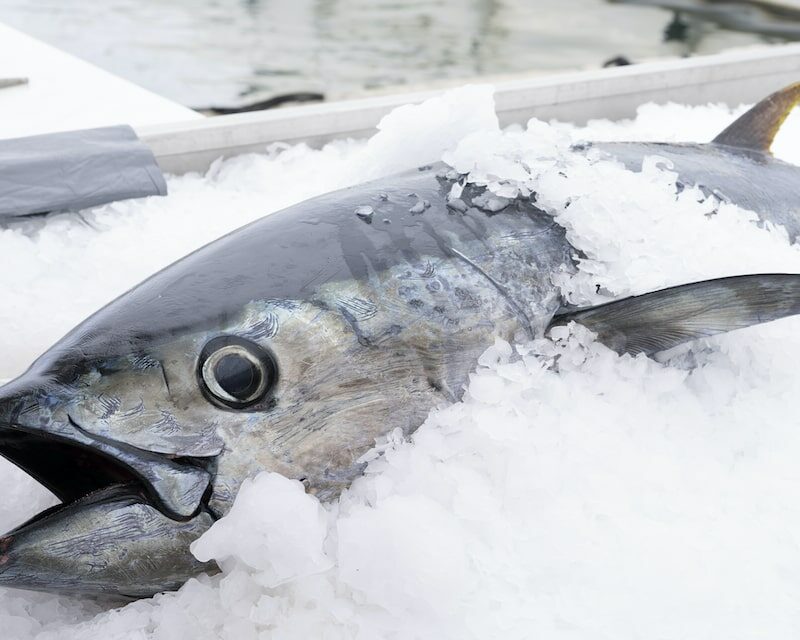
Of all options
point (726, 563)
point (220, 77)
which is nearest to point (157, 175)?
point (726, 563)

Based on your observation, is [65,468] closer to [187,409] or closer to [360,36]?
[187,409]

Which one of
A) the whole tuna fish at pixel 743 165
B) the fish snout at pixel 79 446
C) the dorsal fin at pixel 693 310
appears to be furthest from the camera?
the whole tuna fish at pixel 743 165

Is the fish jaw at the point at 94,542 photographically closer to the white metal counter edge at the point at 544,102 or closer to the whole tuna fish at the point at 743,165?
the whole tuna fish at the point at 743,165

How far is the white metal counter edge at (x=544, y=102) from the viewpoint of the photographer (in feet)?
10.2

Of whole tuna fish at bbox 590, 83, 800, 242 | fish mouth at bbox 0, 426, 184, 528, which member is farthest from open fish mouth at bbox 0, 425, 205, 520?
whole tuna fish at bbox 590, 83, 800, 242

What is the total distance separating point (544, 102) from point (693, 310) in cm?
234

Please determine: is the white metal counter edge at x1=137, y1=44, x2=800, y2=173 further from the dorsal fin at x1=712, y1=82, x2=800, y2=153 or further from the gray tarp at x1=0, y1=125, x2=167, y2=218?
the dorsal fin at x1=712, y1=82, x2=800, y2=153

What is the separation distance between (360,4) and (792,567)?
1756cm

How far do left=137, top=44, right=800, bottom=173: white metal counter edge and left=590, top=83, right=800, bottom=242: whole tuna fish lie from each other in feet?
4.80

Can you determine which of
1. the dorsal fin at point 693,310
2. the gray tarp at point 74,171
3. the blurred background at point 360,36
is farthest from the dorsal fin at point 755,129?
the blurred background at point 360,36

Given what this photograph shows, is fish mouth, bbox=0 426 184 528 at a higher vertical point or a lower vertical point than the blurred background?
higher

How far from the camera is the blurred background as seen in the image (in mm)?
10906

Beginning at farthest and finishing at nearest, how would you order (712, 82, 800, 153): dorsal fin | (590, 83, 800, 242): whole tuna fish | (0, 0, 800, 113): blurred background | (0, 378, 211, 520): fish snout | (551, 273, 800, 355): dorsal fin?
(0, 0, 800, 113): blurred background < (712, 82, 800, 153): dorsal fin < (590, 83, 800, 242): whole tuna fish < (551, 273, 800, 355): dorsal fin < (0, 378, 211, 520): fish snout

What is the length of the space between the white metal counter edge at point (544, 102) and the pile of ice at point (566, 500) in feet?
5.54
